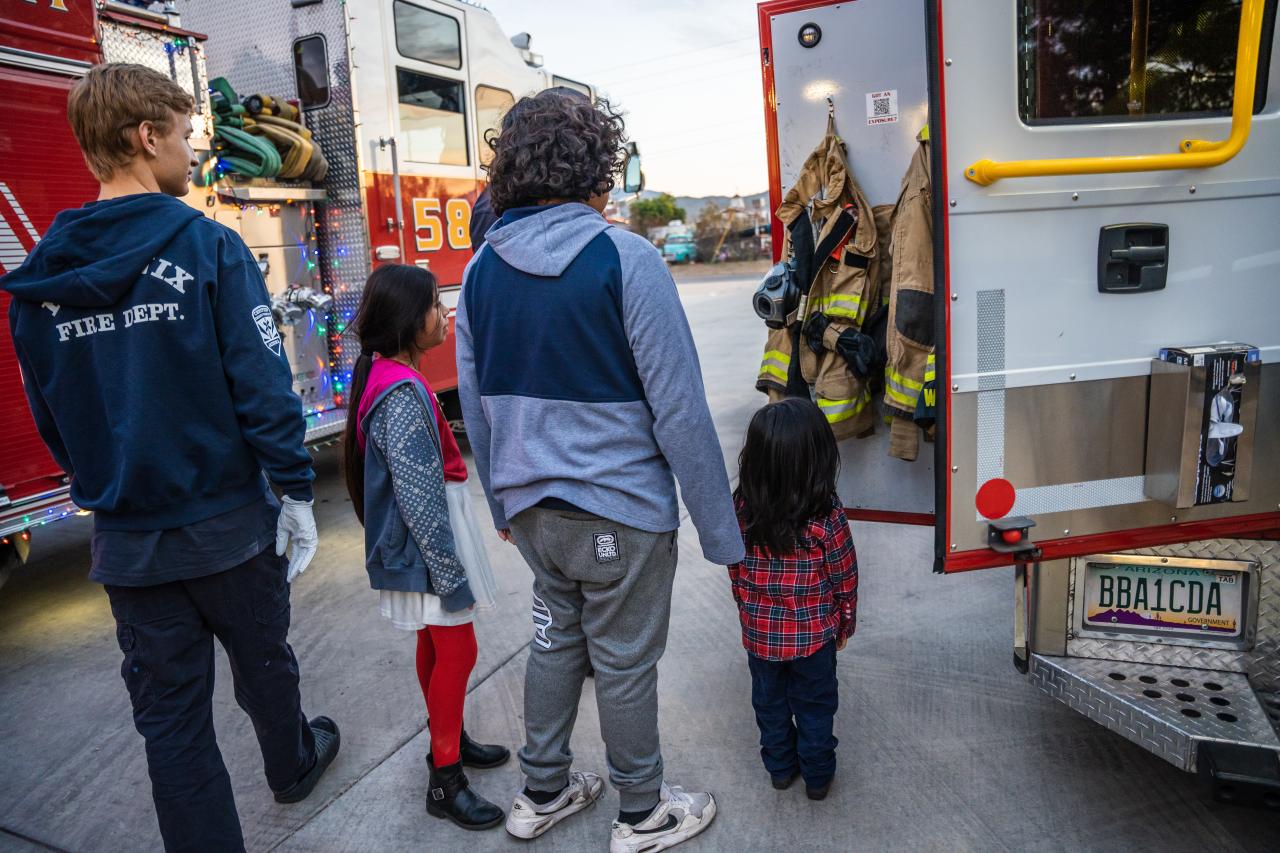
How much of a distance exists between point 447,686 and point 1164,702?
1.94 m

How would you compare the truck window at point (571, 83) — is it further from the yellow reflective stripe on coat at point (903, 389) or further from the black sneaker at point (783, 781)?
the black sneaker at point (783, 781)

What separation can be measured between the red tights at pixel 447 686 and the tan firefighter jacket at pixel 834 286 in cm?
153

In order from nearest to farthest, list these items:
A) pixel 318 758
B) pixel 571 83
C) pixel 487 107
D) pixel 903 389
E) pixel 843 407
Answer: pixel 318 758 → pixel 903 389 → pixel 843 407 → pixel 487 107 → pixel 571 83

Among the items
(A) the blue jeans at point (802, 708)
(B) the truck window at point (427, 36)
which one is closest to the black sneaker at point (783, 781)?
(A) the blue jeans at point (802, 708)

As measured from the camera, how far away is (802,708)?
2.66 m

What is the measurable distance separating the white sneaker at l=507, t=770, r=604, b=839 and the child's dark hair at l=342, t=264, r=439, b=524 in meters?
0.94

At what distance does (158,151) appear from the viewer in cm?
222

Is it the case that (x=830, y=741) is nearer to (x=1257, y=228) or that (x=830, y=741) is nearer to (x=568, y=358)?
(x=568, y=358)

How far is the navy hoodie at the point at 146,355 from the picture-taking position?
2121mm

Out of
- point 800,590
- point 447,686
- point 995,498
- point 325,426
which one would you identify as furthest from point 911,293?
point 325,426

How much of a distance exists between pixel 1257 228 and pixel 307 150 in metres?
4.70

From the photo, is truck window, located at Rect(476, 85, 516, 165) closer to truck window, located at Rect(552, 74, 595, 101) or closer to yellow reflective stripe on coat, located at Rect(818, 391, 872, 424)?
truck window, located at Rect(552, 74, 595, 101)

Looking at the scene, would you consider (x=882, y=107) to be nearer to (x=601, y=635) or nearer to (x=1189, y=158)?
(x=1189, y=158)

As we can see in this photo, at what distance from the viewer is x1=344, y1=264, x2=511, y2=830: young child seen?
247 cm
